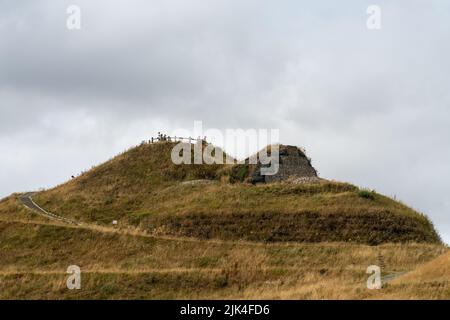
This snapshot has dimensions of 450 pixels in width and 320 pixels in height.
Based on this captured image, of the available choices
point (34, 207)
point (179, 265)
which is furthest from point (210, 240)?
point (34, 207)

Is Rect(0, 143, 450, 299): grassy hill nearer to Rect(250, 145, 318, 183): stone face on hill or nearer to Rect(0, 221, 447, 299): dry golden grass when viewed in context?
Rect(0, 221, 447, 299): dry golden grass

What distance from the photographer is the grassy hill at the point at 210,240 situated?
1292 inches

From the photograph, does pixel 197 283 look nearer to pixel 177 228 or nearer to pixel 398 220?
pixel 177 228

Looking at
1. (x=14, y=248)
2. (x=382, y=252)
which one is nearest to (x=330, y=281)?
(x=382, y=252)

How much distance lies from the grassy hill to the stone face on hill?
270cm

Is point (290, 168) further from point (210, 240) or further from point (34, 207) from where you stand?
point (34, 207)

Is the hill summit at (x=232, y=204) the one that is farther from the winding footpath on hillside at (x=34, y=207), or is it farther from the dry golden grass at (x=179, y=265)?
the dry golden grass at (x=179, y=265)

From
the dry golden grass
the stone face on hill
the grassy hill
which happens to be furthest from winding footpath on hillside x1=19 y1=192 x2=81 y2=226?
the stone face on hill

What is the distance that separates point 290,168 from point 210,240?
18.3 metres

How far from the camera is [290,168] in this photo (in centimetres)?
6259

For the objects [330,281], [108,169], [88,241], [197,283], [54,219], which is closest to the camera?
[330,281]

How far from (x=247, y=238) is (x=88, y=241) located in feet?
35.5

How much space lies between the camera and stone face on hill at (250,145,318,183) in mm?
60594
